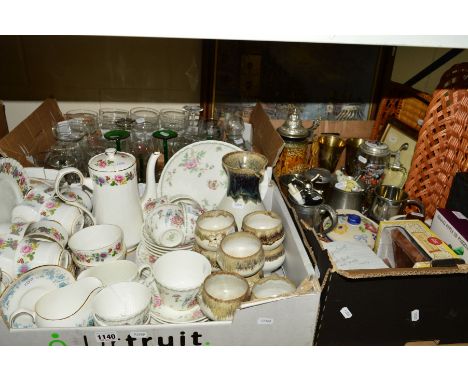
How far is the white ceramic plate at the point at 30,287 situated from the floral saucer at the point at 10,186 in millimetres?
200

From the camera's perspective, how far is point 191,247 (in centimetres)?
88

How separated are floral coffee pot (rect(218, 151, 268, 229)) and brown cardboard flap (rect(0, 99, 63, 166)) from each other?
0.54 metres

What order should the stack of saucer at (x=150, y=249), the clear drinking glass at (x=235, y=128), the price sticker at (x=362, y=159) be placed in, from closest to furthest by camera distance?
the stack of saucer at (x=150, y=249), the price sticker at (x=362, y=159), the clear drinking glass at (x=235, y=128)

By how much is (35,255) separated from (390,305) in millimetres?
678

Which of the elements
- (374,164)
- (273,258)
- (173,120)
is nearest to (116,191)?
(273,258)

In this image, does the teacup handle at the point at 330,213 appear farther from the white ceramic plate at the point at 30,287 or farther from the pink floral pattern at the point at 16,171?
the pink floral pattern at the point at 16,171

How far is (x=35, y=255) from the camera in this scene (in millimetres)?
759

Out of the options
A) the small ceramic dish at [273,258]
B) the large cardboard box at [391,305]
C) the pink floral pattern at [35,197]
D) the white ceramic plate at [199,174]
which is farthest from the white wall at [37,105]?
the large cardboard box at [391,305]

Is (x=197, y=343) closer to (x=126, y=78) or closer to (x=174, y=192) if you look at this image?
(x=174, y=192)

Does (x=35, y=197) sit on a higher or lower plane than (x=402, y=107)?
lower

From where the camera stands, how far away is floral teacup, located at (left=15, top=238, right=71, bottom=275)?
75cm

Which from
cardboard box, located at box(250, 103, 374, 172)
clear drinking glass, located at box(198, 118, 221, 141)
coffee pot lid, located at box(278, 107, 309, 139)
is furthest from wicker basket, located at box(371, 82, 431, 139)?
clear drinking glass, located at box(198, 118, 221, 141)

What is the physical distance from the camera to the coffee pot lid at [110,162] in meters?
0.82

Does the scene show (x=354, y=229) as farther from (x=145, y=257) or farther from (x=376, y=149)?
(x=145, y=257)
